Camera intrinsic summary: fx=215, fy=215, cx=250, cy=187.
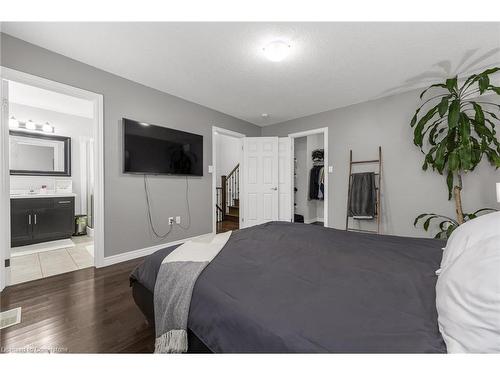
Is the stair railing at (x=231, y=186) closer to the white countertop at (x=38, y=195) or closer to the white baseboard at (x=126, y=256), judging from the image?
the white baseboard at (x=126, y=256)

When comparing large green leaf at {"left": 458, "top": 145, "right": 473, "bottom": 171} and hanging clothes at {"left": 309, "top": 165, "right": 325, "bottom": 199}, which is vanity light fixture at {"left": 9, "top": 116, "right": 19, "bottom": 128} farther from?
large green leaf at {"left": 458, "top": 145, "right": 473, "bottom": 171}

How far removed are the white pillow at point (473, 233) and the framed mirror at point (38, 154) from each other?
17.2 ft

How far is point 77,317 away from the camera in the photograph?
5.06ft

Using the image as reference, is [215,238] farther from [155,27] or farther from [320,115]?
[320,115]

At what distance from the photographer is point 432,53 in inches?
82.6

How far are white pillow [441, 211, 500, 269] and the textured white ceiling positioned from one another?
5.49 ft

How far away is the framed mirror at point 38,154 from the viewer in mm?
3488

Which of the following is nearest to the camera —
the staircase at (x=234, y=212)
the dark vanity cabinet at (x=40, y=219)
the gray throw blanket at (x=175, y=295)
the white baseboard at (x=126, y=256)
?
the gray throw blanket at (x=175, y=295)

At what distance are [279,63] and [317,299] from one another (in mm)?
2301

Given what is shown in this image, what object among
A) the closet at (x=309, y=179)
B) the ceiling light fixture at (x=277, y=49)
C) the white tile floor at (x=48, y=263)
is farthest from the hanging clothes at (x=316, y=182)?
the white tile floor at (x=48, y=263)

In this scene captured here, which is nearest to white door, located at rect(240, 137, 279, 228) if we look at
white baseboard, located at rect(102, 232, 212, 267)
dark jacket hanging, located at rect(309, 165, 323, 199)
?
dark jacket hanging, located at rect(309, 165, 323, 199)

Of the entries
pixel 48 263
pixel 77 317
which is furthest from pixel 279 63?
pixel 48 263

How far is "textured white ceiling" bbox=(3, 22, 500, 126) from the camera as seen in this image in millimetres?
1787
